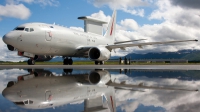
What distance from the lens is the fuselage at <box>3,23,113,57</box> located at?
44.0ft

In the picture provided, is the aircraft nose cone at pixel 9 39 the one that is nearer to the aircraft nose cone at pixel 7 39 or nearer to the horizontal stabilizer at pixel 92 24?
the aircraft nose cone at pixel 7 39

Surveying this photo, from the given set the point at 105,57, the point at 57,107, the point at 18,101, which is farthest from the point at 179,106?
the point at 105,57

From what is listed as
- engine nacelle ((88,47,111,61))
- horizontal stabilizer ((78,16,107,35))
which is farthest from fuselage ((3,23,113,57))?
horizontal stabilizer ((78,16,107,35))

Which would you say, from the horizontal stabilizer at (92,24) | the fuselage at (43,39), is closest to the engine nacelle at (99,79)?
the fuselage at (43,39)

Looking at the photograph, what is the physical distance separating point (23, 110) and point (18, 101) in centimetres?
55

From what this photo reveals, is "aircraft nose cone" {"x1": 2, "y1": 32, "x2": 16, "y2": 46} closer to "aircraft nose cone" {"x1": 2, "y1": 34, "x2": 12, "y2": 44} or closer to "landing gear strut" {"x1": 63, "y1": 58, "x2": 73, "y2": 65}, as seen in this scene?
"aircraft nose cone" {"x1": 2, "y1": 34, "x2": 12, "y2": 44}

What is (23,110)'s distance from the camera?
2.33m

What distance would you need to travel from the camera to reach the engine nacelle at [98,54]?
688 inches

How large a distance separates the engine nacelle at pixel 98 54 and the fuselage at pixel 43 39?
1.40m

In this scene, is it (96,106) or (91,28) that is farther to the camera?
(91,28)

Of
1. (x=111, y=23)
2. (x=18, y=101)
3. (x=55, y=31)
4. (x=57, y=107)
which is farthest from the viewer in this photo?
(x=111, y=23)

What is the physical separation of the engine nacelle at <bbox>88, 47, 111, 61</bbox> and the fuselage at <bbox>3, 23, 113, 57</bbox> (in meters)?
1.40

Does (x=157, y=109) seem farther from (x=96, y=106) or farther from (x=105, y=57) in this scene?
(x=105, y=57)

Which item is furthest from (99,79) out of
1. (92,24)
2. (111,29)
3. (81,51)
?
(92,24)
